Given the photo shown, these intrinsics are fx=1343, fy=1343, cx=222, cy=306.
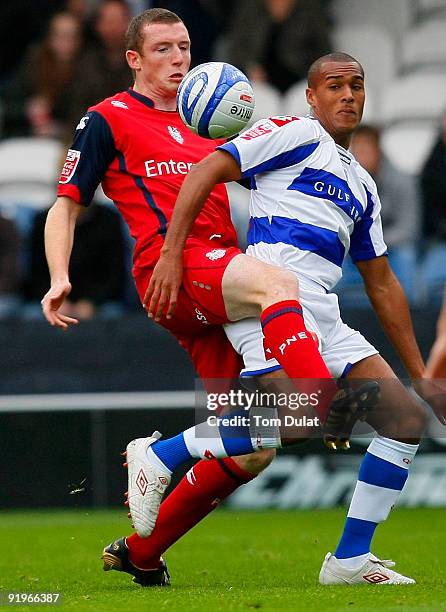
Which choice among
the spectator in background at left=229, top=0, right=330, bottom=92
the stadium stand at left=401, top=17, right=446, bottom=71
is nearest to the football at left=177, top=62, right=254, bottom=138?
the spectator in background at left=229, top=0, right=330, bottom=92

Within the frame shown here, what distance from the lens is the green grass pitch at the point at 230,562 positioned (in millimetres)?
5199

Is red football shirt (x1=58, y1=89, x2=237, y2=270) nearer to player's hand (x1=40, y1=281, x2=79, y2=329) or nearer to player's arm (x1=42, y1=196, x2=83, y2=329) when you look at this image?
player's arm (x1=42, y1=196, x2=83, y2=329)

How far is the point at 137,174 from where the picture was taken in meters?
6.04

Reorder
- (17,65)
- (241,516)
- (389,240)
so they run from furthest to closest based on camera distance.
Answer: (17,65)
(389,240)
(241,516)

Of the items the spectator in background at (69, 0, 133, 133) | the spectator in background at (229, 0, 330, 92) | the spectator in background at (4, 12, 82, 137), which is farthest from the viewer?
the spectator in background at (4, 12, 82, 137)

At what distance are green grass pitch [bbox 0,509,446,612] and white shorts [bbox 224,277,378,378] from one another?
0.95m

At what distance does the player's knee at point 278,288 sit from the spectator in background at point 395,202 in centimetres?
528

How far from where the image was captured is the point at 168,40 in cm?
614

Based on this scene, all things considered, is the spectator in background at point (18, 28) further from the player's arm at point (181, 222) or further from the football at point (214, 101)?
the player's arm at point (181, 222)

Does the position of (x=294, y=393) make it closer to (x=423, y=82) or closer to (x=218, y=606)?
(x=218, y=606)

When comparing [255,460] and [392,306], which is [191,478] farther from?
[392,306]

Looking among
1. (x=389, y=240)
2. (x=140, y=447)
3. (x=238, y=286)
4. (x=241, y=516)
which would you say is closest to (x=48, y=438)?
(x=241, y=516)

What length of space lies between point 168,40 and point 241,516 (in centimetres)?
461

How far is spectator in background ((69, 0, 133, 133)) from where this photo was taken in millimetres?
12461
